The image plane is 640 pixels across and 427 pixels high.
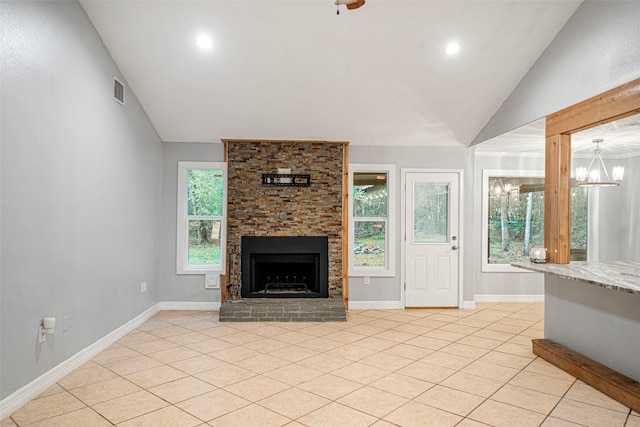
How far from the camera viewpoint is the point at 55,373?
10.6 feet

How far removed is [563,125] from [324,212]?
3.03m

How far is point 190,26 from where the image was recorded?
3.83m

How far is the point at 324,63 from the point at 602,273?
10.4 feet

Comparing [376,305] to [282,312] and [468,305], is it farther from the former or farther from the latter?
[282,312]

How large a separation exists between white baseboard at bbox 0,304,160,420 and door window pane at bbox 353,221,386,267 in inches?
120

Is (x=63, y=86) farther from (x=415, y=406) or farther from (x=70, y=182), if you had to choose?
(x=415, y=406)

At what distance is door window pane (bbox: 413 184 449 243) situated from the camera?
599cm

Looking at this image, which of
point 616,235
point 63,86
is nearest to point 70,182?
point 63,86

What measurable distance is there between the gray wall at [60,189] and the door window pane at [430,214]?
12.3 feet

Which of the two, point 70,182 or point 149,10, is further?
point 149,10

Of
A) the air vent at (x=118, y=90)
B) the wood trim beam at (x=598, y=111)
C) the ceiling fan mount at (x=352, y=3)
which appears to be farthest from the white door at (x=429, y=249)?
the air vent at (x=118, y=90)

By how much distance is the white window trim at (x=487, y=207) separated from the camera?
6.48 metres

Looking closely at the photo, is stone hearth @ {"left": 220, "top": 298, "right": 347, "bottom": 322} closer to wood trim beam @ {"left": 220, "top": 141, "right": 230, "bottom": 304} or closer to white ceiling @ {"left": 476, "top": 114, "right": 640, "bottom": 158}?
wood trim beam @ {"left": 220, "top": 141, "right": 230, "bottom": 304}

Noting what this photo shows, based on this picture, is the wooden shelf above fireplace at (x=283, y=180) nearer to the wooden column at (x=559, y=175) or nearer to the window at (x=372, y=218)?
the window at (x=372, y=218)
